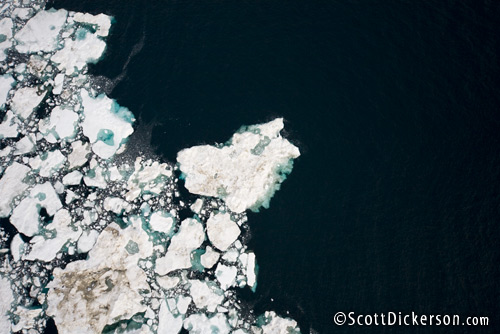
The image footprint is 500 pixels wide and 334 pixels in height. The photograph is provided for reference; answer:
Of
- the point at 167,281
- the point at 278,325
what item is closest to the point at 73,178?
the point at 167,281

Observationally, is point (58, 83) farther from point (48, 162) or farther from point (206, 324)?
point (206, 324)

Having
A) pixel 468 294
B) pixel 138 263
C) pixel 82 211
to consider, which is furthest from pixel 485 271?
pixel 82 211

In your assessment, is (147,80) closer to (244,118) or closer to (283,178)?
(244,118)

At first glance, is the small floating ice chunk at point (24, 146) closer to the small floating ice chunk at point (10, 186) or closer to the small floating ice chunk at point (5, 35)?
the small floating ice chunk at point (10, 186)

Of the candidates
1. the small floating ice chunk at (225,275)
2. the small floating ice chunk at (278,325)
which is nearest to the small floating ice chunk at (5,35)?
→ the small floating ice chunk at (225,275)

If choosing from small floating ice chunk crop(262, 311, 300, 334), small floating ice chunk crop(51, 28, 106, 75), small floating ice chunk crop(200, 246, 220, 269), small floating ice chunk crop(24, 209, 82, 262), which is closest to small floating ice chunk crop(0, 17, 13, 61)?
small floating ice chunk crop(51, 28, 106, 75)

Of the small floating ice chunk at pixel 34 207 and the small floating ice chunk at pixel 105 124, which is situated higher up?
the small floating ice chunk at pixel 105 124

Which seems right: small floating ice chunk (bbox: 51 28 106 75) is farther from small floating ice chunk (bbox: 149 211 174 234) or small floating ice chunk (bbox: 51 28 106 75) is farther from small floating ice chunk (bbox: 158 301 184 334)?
small floating ice chunk (bbox: 158 301 184 334)
